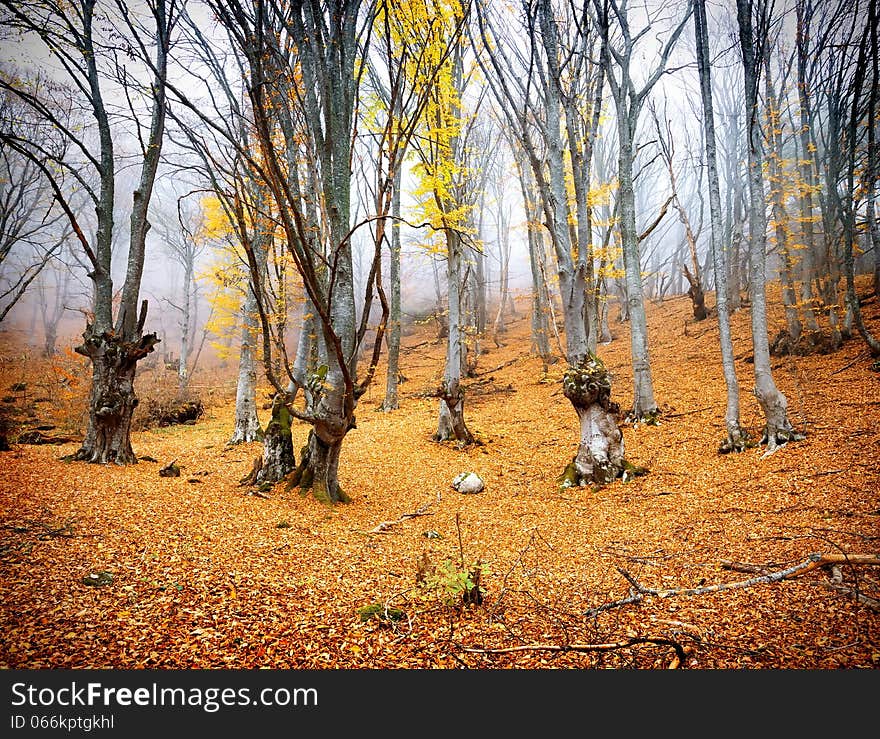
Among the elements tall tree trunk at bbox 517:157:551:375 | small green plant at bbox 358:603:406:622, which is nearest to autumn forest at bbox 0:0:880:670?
small green plant at bbox 358:603:406:622

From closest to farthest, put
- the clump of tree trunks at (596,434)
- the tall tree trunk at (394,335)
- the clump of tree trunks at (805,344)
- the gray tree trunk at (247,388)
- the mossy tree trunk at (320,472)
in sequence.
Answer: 1. the mossy tree trunk at (320,472)
2. the clump of tree trunks at (596,434)
3. the gray tree trunk at (247,388)
4. the clump of tree trunks at (805,344)
5. the tall tree trunk at (394,335)

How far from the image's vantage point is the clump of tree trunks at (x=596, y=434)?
545cm

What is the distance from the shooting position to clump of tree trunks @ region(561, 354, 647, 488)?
17.9 ft

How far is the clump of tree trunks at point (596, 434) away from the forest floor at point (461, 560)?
0.26 metres

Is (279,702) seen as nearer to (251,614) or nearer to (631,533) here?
(251,614)

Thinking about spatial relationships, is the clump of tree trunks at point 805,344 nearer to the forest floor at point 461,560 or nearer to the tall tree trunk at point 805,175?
the tall tree trunk at point 805,175

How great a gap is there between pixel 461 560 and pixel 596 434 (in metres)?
3.50

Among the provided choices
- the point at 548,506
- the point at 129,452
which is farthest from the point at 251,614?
the point at 129,452

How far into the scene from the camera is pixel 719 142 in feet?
70.7

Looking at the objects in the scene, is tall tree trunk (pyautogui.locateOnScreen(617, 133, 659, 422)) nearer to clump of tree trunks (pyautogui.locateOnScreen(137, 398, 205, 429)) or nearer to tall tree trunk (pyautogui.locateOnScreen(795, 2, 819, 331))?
tall tree trunk (pyautogui.locateOnScreen(795, 2, 819, 331))

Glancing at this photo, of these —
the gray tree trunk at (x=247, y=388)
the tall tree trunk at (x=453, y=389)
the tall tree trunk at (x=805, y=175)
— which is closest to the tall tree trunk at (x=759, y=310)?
the tall tree trunk at (x=805, y=175)

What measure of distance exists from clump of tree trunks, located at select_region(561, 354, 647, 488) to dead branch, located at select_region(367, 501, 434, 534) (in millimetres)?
1985

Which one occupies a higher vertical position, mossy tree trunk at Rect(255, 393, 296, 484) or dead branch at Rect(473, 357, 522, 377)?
dead branch at Rect(473, 357, 522, 377)

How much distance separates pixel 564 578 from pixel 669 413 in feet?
21.3
